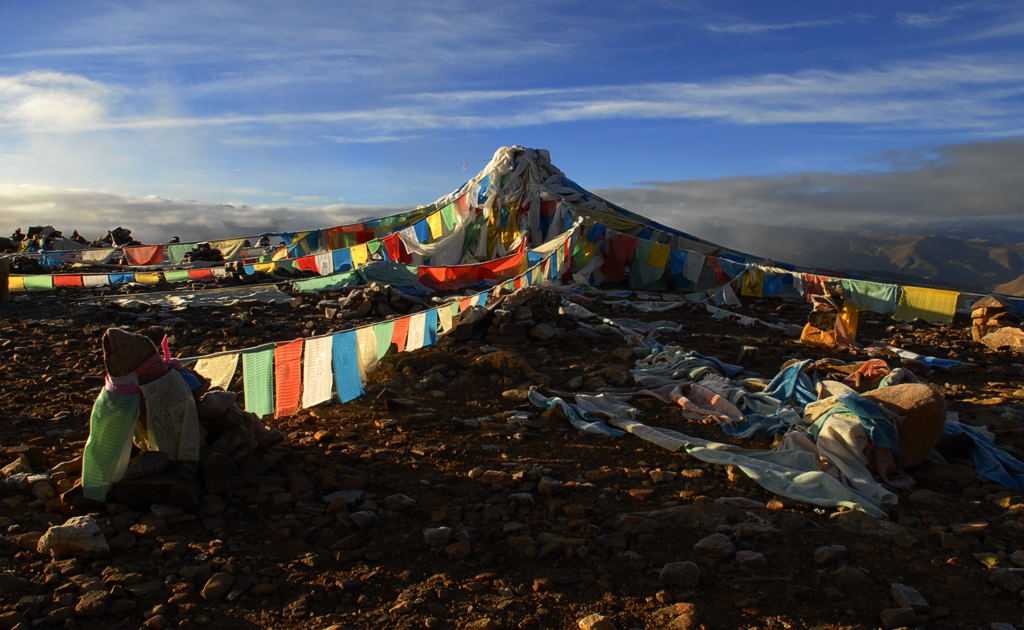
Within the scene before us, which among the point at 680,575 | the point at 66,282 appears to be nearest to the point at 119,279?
the point at 66,282

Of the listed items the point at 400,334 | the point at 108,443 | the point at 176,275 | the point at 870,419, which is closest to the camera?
the point at 108,443

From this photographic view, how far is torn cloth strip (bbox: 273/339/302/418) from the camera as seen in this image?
6.80m

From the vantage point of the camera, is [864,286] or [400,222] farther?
[400,222]

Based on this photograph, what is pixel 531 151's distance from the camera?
73.9 ft

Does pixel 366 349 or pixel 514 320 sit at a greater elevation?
pixel 514 320

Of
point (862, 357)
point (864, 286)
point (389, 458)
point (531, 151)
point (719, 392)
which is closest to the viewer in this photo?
point (389, 458)

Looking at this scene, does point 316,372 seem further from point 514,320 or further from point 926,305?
point 926,305

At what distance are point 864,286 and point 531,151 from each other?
10978 mm

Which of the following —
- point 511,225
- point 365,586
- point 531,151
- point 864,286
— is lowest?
point 365,586

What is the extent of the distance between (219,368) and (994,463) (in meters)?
6.24

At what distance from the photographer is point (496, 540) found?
4398 millimetres

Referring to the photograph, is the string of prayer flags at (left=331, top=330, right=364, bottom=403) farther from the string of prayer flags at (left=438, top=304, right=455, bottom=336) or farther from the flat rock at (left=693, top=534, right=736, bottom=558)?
the flat rock at (left=693, top=534, right=736, bottom=558)

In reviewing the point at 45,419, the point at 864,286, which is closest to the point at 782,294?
the point at 864,286

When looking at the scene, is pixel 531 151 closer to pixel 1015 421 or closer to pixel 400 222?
pixel 400 222
